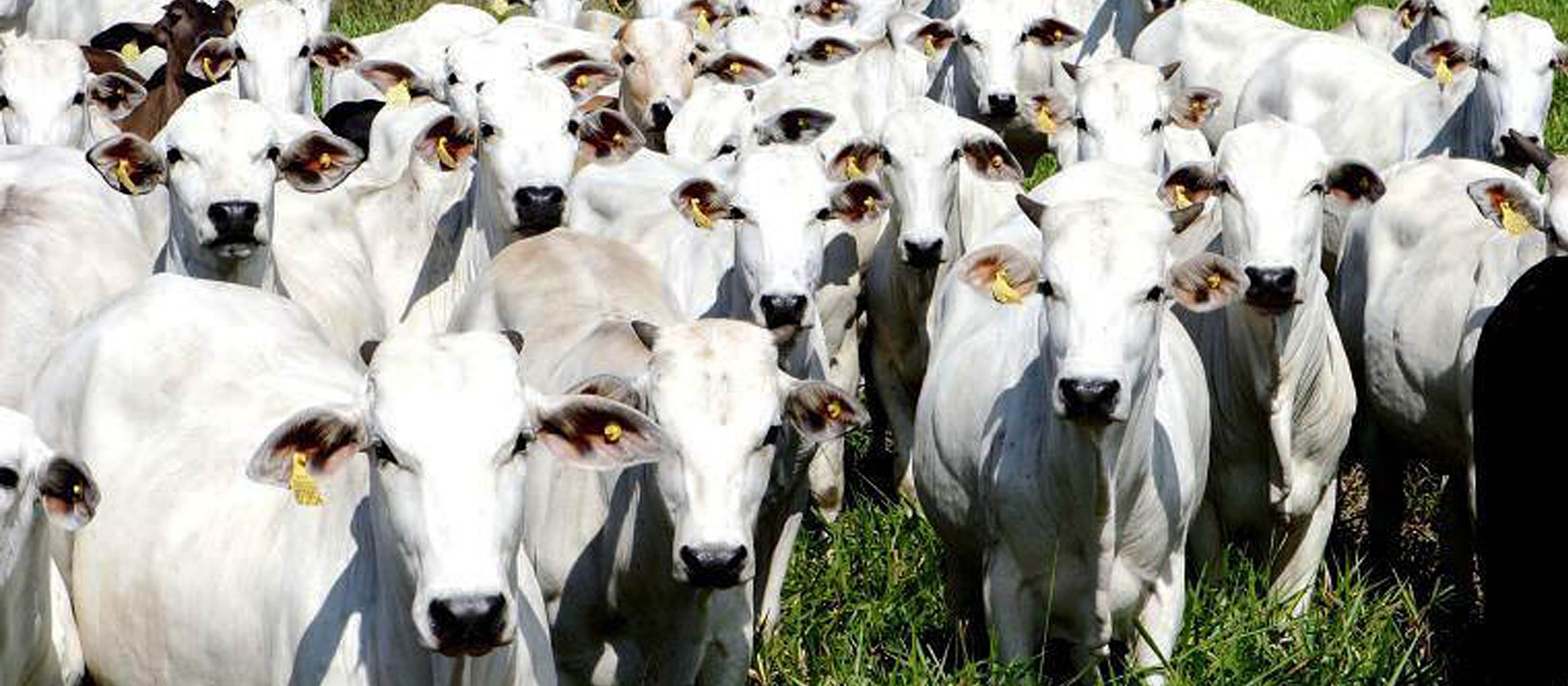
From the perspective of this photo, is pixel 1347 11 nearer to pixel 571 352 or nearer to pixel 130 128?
pixel 130 128

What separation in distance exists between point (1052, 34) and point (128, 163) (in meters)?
4.49

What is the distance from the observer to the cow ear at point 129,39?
426 inches

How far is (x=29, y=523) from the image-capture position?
4.98 m

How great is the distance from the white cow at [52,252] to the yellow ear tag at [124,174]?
213 millimetres

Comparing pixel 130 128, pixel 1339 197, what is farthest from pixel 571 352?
pixel 130 128

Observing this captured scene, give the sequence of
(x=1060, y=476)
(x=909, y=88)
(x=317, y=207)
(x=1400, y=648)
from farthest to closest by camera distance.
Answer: (x=909, y=88) → (x=317, y=207) → (x=1400, y=648) → (x=1060, y=476)

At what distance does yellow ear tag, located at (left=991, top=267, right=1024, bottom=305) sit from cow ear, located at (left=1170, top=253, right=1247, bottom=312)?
38 cm

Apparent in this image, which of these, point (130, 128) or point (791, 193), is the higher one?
point (791, 193)

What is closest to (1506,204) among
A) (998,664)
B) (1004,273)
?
(1004,273)

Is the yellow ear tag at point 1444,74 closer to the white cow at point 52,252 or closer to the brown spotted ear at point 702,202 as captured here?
the brown spotted ear at point 702,202

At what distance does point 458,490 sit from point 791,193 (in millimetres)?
3008

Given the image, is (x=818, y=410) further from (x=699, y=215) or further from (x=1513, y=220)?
(x=1513, y=220)

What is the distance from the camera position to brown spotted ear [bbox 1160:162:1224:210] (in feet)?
23.5

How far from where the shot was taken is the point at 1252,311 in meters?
7.02
